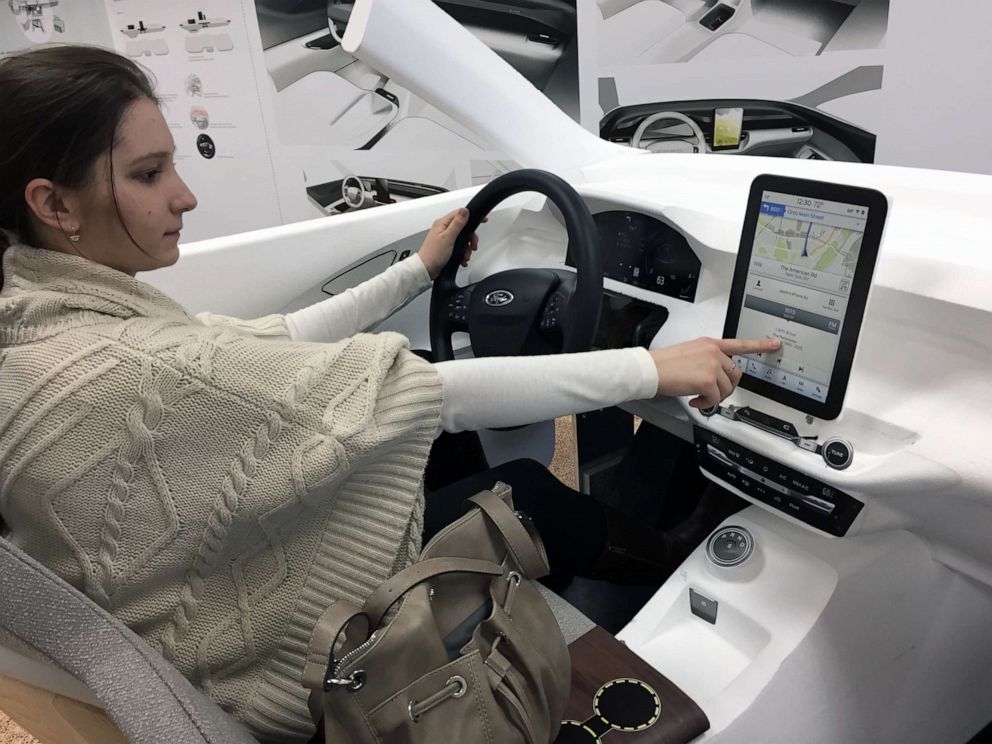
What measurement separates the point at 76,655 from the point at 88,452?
0.16 metres

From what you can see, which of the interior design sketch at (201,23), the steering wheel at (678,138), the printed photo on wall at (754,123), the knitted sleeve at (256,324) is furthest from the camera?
the interior design sketch at (201,23)

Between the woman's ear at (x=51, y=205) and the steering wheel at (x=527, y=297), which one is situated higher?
the woman's ear at (x=51, y=205)

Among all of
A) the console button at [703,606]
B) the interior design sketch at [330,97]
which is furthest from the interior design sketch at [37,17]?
the console button at [703,606]

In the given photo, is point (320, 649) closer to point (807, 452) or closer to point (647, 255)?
point (807, 452)

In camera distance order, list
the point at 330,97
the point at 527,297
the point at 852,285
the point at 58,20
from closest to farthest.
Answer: the point at 852,285
the point at 527,297
the point at 330,97
the point at 58,20

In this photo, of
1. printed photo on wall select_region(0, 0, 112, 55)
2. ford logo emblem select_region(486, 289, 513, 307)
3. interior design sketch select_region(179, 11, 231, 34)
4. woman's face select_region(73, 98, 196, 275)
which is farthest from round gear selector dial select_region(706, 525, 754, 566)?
printed photo on wall select_region(0, 0, 112, 55)

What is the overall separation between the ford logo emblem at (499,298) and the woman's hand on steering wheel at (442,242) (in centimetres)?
14

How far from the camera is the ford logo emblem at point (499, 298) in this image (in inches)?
46.2

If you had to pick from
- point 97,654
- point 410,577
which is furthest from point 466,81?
point 97,654

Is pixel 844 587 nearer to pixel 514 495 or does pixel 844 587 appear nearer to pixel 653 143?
pixel 514 495

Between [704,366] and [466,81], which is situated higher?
[466,81]

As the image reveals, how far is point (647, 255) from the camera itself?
1178 millimetres

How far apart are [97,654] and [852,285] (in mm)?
749

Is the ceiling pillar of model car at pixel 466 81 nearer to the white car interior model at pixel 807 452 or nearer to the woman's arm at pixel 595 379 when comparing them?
the white car interior model at pixel 807 452
